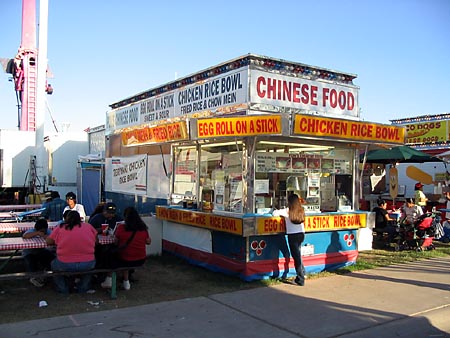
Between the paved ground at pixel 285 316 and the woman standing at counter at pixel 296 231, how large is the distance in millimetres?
267

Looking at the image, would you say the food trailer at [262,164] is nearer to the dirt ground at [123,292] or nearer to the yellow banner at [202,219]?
the yellow banner at [202,219]

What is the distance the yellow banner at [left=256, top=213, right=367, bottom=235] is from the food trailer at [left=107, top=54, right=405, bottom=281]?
18 mm

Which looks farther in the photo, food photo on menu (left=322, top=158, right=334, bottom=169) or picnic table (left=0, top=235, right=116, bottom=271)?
food photo on menu (left=322, top=158, right=334, bottom=169)

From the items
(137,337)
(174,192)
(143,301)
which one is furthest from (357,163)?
(137,337)

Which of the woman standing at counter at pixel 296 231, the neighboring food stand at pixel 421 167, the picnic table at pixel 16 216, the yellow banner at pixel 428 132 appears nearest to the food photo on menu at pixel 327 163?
the woman standing at counter at pixel 296 231

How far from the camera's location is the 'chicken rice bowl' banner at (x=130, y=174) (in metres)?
11.1

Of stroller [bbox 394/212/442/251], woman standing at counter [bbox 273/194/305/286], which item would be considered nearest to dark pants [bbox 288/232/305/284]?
woman standing at counter [bbox 273/194/305/286]

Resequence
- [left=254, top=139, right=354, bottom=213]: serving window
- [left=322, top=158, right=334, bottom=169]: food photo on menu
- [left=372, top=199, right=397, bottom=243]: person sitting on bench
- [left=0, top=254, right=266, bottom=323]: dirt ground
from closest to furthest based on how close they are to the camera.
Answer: [left=0, top=254, right=266, bottom=323]: dirt ground
[left=254, top=139, right=354, bottom=213]: serving window
[left=322, top=158, right=334, bottom=169]: food photo on menu
[left=372, top=199, right=397, bottom=243]: person sitting on bench

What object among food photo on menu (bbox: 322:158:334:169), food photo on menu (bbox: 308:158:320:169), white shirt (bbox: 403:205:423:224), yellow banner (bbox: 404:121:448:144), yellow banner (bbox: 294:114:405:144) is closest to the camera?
yellow banner (bbox: 294:114:405:144)

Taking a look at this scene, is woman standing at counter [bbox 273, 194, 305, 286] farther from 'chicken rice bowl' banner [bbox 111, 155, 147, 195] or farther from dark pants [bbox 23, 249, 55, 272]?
'chicken rice bowl' banner [bbox 111, 155, 147, 195]

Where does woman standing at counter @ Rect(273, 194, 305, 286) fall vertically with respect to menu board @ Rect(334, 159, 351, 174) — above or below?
below

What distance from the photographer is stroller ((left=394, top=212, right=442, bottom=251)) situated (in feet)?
33.3

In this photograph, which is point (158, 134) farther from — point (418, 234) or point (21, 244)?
point (418, 234)

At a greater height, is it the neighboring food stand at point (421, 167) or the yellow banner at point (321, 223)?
the neighboring food stand at point (421, 167)
